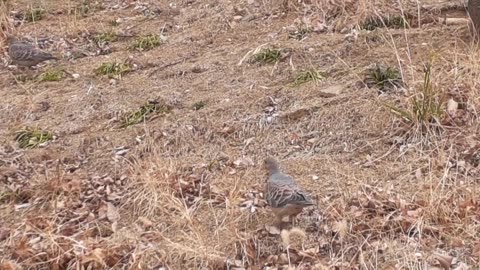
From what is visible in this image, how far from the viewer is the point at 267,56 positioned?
6078 mm

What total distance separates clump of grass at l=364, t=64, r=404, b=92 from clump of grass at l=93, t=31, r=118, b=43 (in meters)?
2.83

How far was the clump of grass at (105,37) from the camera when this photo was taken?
711cm

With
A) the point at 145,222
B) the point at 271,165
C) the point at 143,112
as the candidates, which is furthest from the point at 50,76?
the point at 271,165

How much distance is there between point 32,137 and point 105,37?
2.01 metres

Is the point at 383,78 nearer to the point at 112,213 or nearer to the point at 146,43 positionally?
the point at 112,213

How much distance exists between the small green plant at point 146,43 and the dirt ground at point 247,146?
2.6 inches

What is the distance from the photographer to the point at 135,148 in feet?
16.8

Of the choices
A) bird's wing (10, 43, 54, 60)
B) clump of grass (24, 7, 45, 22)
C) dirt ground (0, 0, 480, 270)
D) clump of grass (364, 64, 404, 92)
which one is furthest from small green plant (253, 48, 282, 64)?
clump of grass (24, 7, 45, 22)

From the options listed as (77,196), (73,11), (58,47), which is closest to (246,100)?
(77,196)

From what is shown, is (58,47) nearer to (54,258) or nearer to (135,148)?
(135,148)

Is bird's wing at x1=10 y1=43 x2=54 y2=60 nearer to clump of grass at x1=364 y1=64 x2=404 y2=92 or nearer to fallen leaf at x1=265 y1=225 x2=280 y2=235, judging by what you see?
clump of grass at x1=364 y1=64 x2=404 y2=92

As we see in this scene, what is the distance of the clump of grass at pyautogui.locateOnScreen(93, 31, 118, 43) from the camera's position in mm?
7109

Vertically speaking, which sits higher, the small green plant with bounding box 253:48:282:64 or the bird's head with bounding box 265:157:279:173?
the bird's head with bounding box 265:157:279:173

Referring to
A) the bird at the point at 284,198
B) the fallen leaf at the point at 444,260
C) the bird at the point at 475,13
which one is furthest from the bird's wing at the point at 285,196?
the bird at the point at 475,13
